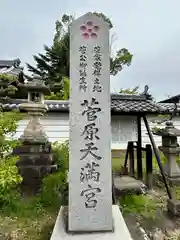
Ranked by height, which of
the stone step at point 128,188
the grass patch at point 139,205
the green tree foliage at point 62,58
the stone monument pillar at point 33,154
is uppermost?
the green tree foliage at point 62,58

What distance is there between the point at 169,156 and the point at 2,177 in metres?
3.64

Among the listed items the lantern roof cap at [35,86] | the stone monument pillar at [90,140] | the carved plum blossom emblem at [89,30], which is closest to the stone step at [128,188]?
the stone monument pillar at [90,140]

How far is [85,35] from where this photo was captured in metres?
2.63

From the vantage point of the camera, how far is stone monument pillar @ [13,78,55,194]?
14.0 feet

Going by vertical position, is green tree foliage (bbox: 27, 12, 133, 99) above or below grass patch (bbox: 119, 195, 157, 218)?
above

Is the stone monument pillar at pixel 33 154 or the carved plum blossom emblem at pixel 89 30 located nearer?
the carved plum blossom emblem at pixel 89 30

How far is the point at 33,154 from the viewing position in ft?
14.5

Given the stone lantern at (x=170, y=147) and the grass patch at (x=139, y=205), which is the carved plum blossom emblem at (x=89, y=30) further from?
the grass patch at (x=139, y=205)

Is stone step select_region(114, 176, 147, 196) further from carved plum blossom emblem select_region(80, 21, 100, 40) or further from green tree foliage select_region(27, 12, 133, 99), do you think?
green tree foliage select_region(27, 12, 133, 99)

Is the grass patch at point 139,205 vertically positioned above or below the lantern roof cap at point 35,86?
below

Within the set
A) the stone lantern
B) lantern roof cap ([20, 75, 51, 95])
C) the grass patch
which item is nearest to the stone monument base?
the grass patch

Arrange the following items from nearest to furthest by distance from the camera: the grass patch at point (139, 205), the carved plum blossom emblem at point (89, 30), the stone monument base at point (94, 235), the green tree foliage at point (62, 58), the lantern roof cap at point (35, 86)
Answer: the stone monument base at point (94, 235), the carved plum blossom emblem at point (89, 30), the grass patch at point (139, 205), the lantern roof cap at point (35, 86), the green tree foliage at point (62, 58)

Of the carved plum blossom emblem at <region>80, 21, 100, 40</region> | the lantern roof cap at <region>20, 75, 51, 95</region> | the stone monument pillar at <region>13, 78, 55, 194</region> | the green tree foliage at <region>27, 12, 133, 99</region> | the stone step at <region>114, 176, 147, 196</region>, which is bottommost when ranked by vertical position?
the stone step at <region>114, 176, 147, 196</region>

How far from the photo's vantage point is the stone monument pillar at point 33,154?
4.28 meters
